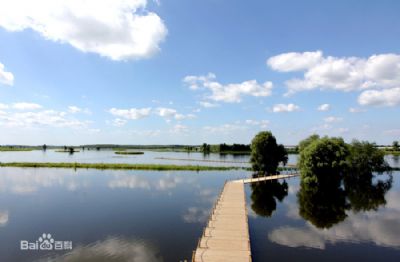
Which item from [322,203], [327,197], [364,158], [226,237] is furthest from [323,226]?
[364,158]

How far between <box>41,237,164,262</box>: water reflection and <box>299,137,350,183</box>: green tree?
5121 cm

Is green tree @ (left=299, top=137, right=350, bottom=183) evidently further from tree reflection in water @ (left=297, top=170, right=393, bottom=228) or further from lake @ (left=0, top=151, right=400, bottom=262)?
lake @ (left=0, top=151, right=400, bottom=262)

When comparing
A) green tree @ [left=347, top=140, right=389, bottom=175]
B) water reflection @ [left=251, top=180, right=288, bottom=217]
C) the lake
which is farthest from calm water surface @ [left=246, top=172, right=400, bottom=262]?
green tree @ [left=347, top=140, right=389, bottom=175]

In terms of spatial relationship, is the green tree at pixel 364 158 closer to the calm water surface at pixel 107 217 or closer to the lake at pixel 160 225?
the lake at pixel 160 225

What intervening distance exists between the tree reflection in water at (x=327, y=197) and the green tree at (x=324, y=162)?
0.87 meters

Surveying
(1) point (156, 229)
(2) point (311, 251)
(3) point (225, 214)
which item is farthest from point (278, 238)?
(1) point (156, 229)

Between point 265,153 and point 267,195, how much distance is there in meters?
28.6

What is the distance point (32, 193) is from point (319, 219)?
55.0 m

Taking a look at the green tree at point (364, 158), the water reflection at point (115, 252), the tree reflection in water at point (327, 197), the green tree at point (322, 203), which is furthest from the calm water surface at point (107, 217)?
the green tree at point (364, 158)

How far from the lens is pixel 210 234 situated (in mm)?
31562

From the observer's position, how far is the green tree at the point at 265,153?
9112 centimetres

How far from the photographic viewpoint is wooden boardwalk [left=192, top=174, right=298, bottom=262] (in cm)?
2595

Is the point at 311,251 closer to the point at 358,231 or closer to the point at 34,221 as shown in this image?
the point at 358,231

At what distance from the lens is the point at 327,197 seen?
207 feet
